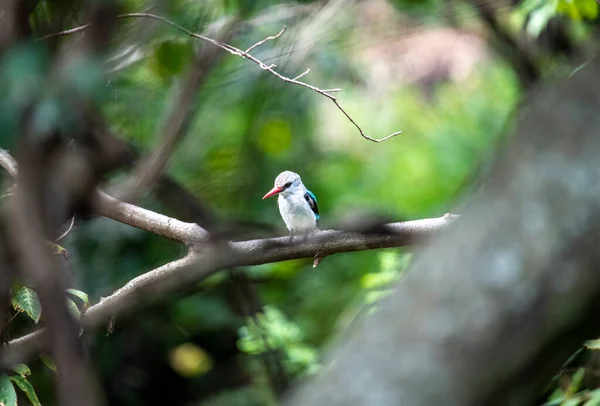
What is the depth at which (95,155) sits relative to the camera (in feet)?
5.06

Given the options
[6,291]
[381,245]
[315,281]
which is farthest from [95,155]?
[315,281]

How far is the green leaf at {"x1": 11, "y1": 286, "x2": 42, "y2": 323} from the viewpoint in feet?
9.47

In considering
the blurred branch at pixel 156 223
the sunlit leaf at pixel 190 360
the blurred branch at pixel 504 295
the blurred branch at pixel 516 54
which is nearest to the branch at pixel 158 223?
the blurred branch at pixel 156 223

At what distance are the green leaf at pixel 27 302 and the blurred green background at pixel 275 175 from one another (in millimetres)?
1047

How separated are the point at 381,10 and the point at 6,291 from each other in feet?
21.4

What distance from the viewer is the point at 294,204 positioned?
16.3ft

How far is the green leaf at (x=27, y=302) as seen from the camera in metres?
2.89

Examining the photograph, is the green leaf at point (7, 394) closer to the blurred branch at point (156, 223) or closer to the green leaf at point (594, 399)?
the blurred branch at point (156, 223)

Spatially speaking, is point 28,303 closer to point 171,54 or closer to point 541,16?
point 171,54

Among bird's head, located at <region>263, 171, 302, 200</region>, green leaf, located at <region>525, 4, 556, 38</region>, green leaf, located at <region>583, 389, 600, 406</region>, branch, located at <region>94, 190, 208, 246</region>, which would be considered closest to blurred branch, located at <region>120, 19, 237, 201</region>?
branch, located at <region>94, 190, 208, 246</region>

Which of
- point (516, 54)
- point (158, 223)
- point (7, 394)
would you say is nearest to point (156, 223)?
point (158, 223)

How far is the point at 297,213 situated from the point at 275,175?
199cm

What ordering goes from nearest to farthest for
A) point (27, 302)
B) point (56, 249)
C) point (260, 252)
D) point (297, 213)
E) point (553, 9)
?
point (56, 249) < point (27, 302) < point (260, 252) < point (553, 9) < point (297, 213)

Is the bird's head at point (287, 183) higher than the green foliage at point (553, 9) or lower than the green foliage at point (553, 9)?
higher
